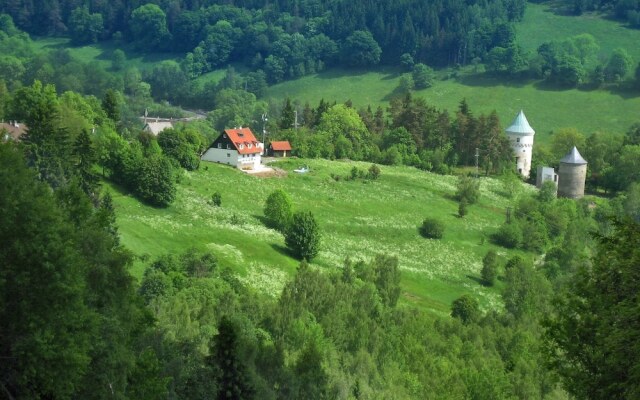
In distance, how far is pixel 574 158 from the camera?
104500mm

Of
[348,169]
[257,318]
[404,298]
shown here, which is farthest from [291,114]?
[257,318]

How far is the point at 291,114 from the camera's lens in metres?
111

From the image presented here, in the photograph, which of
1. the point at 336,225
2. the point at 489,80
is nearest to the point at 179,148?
the point at 336,225

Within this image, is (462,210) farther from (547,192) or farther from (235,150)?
(235,150)

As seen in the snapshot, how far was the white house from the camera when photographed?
282 feet

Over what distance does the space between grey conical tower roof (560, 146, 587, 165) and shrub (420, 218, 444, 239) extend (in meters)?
30.5

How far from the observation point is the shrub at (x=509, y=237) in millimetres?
81188

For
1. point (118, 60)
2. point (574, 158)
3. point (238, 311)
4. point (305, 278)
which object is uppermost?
point (238, 311)

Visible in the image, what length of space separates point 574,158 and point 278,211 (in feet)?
146

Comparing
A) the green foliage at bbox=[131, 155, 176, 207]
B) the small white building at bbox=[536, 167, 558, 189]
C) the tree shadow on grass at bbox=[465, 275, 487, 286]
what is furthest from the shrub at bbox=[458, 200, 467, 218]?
the green foliage at bbox=[131, 155, 176, 207]

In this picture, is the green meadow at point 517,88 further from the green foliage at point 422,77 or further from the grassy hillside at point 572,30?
the green foliage at point 422,77

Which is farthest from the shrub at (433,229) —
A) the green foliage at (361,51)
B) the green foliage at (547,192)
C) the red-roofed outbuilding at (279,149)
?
the green foliage at (361,51)

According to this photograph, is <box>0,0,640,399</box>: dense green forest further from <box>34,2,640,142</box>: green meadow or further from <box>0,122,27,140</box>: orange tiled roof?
<box>34,2,640,142</box>: green meadow

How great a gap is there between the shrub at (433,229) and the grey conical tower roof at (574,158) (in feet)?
100
